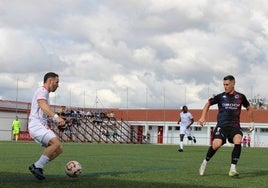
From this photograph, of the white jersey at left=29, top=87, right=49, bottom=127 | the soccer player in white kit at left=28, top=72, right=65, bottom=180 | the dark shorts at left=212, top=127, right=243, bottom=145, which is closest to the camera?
the soccer player in white kit at left=28, top=72, right=65, bottom=180

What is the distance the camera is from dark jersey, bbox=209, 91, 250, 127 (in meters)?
11.0

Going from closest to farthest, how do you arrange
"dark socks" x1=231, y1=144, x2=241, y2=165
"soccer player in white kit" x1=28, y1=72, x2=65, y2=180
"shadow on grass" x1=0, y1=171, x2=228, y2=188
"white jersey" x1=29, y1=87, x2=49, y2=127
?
1. "shadow on grass" x1=0, y1=171, x2=228, y2=188
2. "soccer player in white kit" x1=28, y1=72, x2=65, y2=180
3. "white jersey" x1=29, y1=87, x2=49, y2=127
4. "dark socks" x1=231, y1=144, x2=241, y2=165

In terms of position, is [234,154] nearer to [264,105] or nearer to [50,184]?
[50,184]

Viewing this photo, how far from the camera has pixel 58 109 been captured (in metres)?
61.8

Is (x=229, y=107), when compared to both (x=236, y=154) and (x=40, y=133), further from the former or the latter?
(x=40, y=133)

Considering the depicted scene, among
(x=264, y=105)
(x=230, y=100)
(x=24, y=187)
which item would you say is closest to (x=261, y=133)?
(x=264, y=105)

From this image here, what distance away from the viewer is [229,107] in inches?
434

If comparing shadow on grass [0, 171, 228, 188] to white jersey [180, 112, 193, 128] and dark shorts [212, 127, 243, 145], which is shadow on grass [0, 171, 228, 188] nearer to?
dark shorts [212, 127, 243, 145]

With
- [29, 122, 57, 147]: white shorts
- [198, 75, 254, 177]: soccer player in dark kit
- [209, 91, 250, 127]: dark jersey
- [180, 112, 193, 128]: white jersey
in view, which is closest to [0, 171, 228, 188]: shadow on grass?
[29, 122, 57, 147]: white shorts

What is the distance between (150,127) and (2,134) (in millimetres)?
24654

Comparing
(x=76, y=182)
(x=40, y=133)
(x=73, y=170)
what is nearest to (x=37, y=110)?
(x=40, y=133)

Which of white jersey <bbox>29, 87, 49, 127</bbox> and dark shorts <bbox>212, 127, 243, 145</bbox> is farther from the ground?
white jersey <bbox>29, 87, 49, 127</bbox>

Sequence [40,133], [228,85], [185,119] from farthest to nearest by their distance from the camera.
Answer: [185,119], [228,85], [40,133]

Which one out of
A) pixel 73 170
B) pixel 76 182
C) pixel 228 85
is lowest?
pixel 76 182
